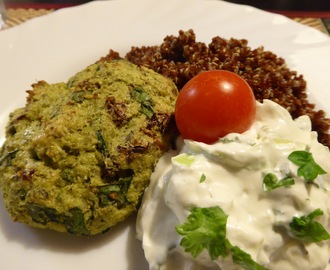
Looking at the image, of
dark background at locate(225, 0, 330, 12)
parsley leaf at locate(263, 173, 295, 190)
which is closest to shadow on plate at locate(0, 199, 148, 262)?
parsley leaf at locate(263, 173, 295, 190)

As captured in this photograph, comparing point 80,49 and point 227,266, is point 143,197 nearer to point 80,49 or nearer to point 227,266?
point 227,266

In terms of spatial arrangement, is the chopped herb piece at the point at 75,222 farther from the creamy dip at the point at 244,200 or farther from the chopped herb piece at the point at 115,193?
the creamy dip at the point at 244,200

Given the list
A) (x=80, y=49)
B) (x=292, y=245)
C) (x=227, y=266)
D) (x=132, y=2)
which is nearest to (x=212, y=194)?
(x=227, y=266)

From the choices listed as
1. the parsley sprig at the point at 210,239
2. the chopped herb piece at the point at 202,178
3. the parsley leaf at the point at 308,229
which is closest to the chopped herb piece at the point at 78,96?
the chopped herb piece at the point at 202,178

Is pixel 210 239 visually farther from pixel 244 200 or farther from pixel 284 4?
pixel 284 4

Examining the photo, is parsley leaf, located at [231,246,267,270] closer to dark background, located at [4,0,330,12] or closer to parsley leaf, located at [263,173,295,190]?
parsley leaf, located at [263,173,295,190]
